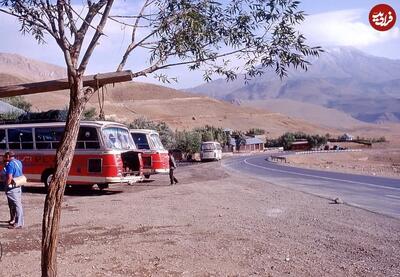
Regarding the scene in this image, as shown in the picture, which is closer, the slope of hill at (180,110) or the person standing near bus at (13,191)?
the person standing near bus at (13,191)

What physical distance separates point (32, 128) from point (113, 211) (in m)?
7.65

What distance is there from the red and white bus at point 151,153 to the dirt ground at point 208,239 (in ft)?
27.1

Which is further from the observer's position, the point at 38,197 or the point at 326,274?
the point at 38,197

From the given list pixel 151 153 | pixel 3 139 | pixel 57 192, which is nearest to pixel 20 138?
pixel 3 139

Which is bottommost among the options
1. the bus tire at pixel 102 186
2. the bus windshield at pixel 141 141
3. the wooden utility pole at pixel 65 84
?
the bus tire at pixel 102 186

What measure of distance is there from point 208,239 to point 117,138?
1072cm

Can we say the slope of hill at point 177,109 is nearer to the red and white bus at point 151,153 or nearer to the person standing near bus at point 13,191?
the red and white bus at point 151,153

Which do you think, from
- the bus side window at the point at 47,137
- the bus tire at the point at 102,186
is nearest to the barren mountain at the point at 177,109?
the bus side window at the point at 47,137

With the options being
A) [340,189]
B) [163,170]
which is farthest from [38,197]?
[340,189]

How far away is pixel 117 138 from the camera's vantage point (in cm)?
2092

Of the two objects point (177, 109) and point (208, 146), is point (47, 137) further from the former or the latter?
point (177, 109)

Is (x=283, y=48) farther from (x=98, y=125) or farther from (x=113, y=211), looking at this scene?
(x=98, y=125)

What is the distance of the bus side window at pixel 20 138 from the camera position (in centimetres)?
2124

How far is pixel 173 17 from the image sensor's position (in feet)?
24.1
